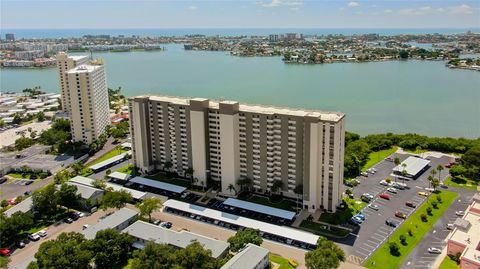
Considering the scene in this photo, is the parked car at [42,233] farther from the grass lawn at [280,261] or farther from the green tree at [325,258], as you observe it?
the green tree at [325,258]

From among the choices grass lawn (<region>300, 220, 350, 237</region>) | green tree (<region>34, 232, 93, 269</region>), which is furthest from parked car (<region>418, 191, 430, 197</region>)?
green tree (<region>34, 232, 93, 269</region>)

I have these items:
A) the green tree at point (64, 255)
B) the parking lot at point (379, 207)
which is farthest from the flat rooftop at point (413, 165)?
the green tree at point (64, 255)

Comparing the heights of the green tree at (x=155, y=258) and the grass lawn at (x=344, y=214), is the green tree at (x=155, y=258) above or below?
above

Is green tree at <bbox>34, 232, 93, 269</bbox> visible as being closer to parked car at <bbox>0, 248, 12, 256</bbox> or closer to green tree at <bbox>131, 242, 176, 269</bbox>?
green tree at <bbox>131, 242, 176, 269</bbox>

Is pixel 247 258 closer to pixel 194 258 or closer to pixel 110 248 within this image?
pixel 194 258

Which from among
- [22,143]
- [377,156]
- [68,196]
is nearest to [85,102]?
[22,143]

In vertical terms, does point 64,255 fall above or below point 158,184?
above

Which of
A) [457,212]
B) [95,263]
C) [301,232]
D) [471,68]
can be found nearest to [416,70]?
[471,68]
